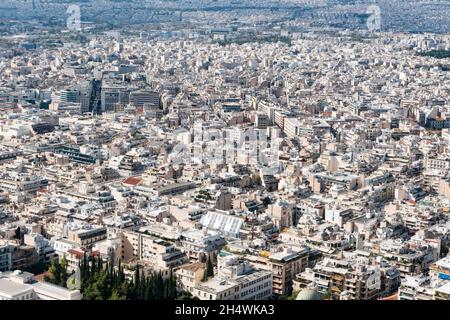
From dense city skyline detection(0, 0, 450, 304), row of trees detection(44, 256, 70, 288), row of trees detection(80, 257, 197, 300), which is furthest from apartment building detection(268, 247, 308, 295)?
row of trees detection(44, 256, 70, 288)

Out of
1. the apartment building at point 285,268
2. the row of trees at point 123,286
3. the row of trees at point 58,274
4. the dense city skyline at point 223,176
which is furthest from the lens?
the apartment building at point 285,268

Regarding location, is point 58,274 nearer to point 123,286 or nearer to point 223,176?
point 123,286

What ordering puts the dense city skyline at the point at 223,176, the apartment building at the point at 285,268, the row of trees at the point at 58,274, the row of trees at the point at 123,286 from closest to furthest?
the row of trees at the point at 123,286 → the row of trees at the point at 58,274 → the dense city skyline at the point at 223,176 → the apartment building at the point at 285,268

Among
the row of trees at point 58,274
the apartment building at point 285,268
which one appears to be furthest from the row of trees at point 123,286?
the apartment building at point 285,268

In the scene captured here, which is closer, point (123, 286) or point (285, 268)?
point (123, 286)

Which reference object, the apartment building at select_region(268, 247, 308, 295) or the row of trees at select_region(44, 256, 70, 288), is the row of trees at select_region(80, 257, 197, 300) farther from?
the apartment building at select_region(268, 247, 308, 295)

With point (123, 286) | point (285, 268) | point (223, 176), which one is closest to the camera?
point (123, 286)

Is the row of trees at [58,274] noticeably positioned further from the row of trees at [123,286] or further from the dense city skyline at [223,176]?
the row of trees at [123,286]

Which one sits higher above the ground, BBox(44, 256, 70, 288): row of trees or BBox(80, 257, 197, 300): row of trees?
BBox(80, 257, 197, 300): row of trees

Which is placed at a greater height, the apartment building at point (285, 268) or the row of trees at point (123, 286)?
the row of trees at point (123, 286)

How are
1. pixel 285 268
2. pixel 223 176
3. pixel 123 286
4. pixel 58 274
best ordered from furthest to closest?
pixel 223 176 < pixel 285 268 < pixel 58 274 < pixel 123 286

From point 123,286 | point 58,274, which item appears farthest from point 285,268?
point 58,274

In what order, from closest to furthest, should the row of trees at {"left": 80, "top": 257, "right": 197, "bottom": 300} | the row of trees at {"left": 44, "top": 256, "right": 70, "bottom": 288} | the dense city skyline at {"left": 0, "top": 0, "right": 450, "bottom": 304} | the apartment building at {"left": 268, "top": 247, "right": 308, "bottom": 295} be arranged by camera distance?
1. the row of trees at {"left": 80, "top": 257, "right": 197, "bottom": 300}
2. the row of trees at {"left": 44, "top": 256, "right": 70, "bottom": 288}
3. the dense city skyline at {"left": 0, "top": 0, "right": 450, "bottom": 304}
4. the apartment building at {"left": 268, "top": 247, "right": 308, "bottom": 295}
